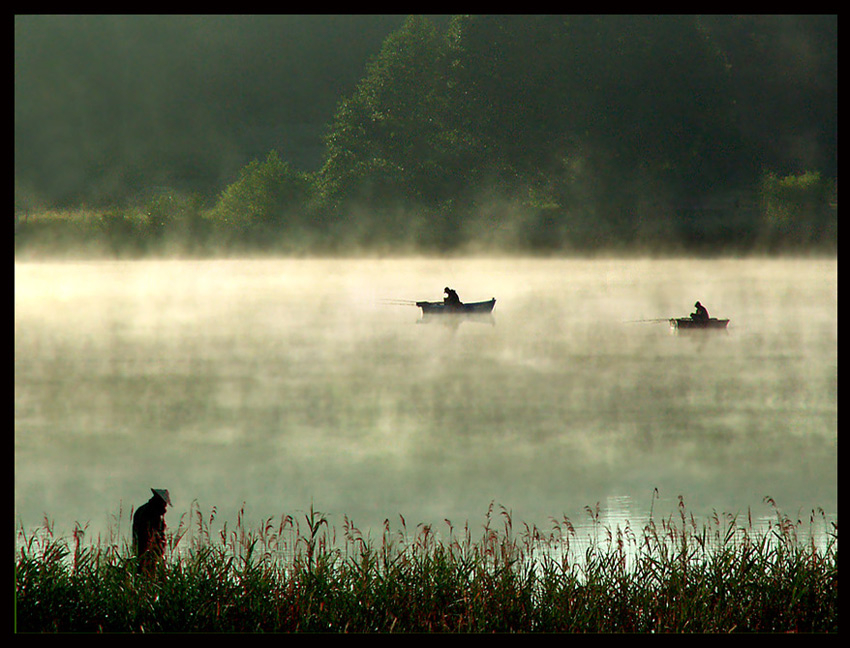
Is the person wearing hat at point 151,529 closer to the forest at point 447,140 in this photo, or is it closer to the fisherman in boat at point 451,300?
the forest at point 447,140

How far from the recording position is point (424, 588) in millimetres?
6781

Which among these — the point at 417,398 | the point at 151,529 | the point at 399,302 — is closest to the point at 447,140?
the point at 399,302

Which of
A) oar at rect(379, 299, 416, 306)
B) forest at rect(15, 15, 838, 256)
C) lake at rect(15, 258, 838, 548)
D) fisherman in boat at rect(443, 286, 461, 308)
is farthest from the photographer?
oar at rect(379, 299, 416, 306)

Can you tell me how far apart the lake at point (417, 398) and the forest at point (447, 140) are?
7.23 ft

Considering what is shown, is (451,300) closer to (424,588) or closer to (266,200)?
(266,200)

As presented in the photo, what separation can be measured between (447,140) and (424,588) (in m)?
24.1

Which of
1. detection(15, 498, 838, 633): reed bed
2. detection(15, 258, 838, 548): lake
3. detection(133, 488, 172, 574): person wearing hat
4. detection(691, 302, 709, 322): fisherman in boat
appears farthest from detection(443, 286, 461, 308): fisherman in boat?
detection(133, 488, 172, 574): person wearing hat

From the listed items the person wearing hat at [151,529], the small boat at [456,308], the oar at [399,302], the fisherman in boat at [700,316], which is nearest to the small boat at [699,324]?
the fisherman in boat at [700,316]

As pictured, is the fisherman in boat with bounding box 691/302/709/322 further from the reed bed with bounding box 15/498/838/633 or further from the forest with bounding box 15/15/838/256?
the reed bed with bounding box 15/498/838/633

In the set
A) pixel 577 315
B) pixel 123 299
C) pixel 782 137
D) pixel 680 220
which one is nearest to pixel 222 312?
pixel 123 299

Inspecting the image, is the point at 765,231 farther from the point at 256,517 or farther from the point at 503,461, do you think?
the point at 256,517

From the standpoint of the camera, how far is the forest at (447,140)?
719 inches

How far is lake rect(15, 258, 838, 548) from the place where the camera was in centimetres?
1005

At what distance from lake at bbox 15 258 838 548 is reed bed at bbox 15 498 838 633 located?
1477 millimetres
